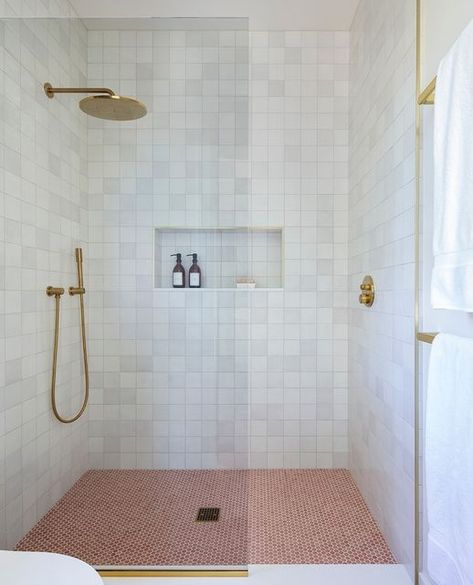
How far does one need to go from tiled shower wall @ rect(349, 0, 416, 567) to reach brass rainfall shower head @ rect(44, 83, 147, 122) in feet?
3.45

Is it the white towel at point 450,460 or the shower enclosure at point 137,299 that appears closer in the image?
the white towel at point 450,460

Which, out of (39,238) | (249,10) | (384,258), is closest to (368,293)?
(384,258)

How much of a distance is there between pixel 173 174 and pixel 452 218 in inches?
41.5

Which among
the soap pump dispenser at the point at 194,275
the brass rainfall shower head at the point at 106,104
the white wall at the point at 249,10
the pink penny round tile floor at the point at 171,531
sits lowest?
the pink penny round tile floor at the point at 171,531

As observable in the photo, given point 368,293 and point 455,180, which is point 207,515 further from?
point 455,180

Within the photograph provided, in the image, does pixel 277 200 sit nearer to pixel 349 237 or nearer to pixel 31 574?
pixel 349 237

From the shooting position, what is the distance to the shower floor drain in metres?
1.72

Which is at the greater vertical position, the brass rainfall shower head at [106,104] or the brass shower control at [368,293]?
the brass rainfall shower head at [106,104]

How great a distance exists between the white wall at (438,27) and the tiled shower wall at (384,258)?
100 mm

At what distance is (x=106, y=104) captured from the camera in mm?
1710

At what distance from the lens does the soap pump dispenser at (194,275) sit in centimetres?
172

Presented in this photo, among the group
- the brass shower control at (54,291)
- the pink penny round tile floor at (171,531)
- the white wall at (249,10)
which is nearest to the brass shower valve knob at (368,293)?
the pink penny round tile floor at (171,531)

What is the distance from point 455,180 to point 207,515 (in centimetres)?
148

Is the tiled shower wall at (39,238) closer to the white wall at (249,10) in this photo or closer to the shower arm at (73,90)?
the shower arm at (73,90)
